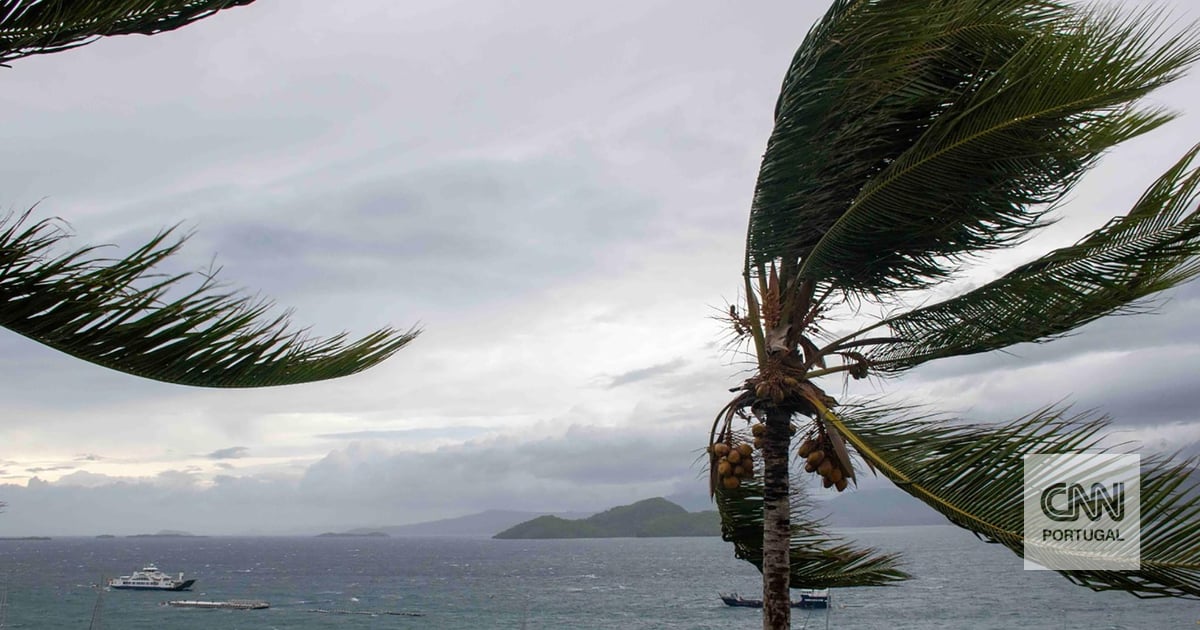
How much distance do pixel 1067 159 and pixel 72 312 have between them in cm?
649

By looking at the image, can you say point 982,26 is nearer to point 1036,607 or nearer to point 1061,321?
point 1061,321

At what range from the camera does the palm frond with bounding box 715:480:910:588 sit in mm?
8266

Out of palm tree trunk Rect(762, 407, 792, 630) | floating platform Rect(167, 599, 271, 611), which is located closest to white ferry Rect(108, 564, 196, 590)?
floating platform Rect(167, 599, 271, 611)

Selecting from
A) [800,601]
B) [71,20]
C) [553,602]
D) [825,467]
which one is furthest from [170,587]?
[71,20]

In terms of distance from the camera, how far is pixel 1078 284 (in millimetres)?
6348

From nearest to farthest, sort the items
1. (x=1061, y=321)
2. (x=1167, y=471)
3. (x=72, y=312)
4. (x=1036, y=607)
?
(x=72, y=312)
(x=1167, y=471)
(x=1061, y=321)
(x=1036, y=607)

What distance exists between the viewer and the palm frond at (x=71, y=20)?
2.67m

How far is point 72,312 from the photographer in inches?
99.7

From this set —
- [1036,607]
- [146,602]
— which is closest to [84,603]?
[146,602]

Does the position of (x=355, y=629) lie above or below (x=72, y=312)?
below

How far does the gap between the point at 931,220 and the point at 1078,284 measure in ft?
3.59

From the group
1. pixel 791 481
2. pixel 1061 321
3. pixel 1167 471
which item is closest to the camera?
pixel 1167 471

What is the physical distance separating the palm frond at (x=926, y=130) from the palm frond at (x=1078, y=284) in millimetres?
525

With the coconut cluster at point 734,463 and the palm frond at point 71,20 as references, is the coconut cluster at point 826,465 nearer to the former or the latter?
the coconut cluster at point 734,463
